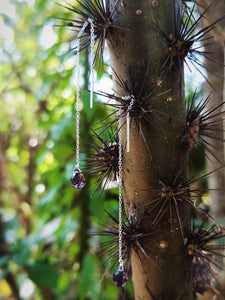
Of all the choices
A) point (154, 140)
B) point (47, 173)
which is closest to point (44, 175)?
point (47, 173)

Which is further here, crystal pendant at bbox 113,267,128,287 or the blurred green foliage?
the blurred green foliage

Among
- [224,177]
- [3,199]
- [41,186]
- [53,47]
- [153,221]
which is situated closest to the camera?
[153,221]

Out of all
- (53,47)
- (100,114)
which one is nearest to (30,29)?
(53,47)

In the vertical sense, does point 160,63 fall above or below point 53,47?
below

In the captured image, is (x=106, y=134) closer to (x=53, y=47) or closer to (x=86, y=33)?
(x=86, y=33)

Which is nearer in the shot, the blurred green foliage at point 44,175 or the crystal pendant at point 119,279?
the crystal pendant at point 119,279
